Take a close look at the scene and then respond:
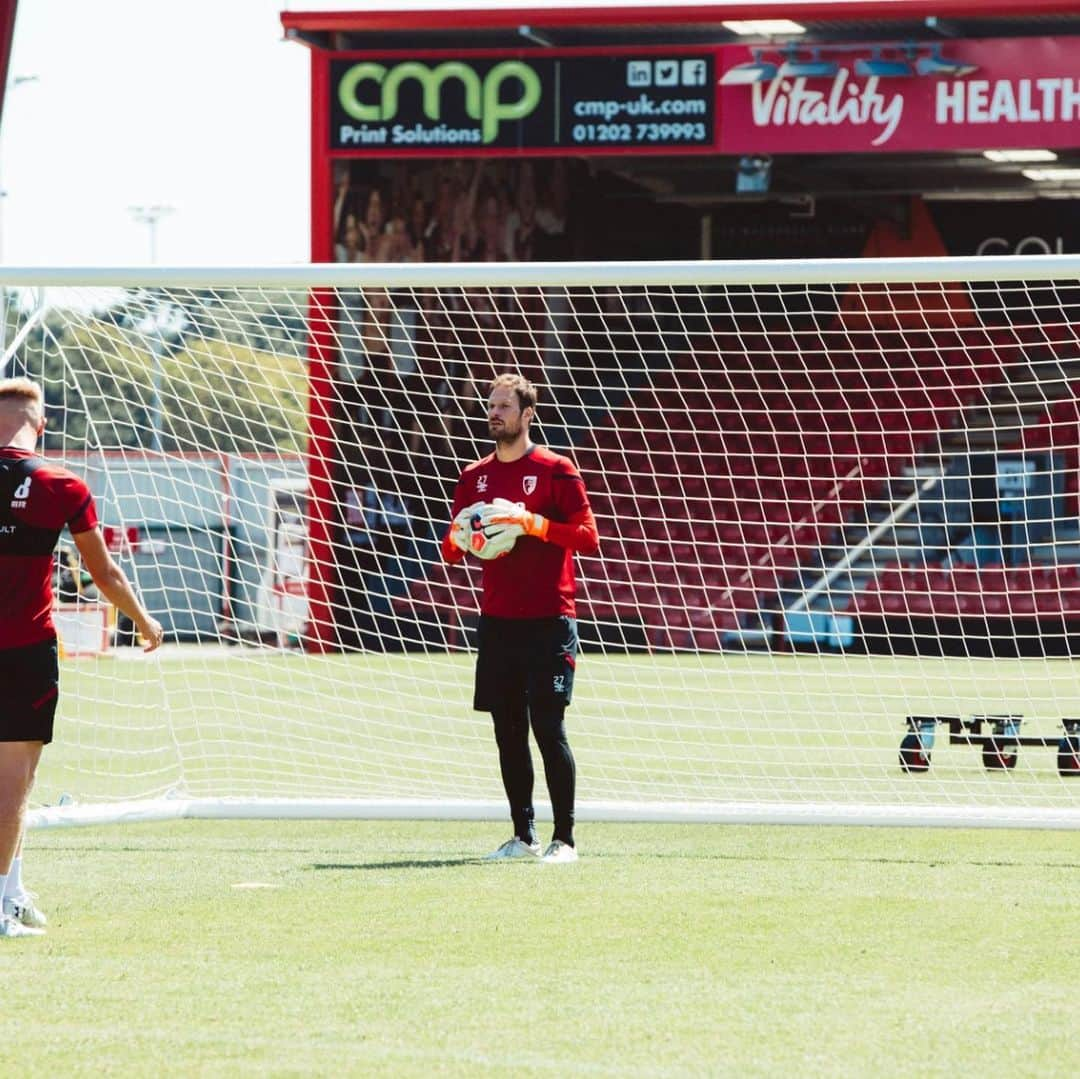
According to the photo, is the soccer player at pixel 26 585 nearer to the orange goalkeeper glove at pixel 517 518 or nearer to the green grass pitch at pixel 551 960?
the green grass pitch at pixel 551 960

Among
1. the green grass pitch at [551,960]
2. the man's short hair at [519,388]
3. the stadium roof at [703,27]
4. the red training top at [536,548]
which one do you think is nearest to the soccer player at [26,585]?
the green grass pitch at [551,960]

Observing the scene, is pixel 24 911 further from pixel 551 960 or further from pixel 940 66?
pixel 940 66

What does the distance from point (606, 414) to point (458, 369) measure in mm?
2353

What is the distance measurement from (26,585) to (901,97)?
54.6ft

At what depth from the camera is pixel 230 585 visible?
25.0 meters

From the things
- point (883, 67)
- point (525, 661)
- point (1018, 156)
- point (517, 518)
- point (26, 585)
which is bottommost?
point (525, 661)

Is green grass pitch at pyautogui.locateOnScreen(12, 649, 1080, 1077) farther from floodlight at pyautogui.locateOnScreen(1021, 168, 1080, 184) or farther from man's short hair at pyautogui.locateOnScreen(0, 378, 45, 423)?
floodlight at pyautogui.locateOnScreen(1021, 168, 1080, 184)

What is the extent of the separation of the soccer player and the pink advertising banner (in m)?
16.0

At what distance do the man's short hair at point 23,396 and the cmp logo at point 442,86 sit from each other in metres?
15.9

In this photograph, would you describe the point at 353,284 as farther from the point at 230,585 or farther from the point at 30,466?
the point at 230,585

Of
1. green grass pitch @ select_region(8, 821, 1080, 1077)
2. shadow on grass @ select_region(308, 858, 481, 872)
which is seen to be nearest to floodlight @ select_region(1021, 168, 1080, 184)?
green grass pitch @ select_region(8, 821, 1080, 1077)

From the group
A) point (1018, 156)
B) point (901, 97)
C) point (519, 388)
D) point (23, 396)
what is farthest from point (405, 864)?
point (1018, 156)

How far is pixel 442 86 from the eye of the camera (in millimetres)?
21281

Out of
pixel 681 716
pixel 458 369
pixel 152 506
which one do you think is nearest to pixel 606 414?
pixel 458 369
